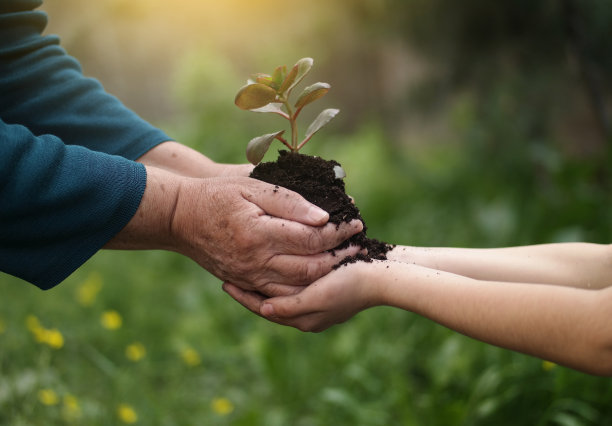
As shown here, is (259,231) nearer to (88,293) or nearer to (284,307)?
(284,307)

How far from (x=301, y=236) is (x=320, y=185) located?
0.20 meters

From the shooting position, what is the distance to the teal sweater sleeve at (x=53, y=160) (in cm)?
128

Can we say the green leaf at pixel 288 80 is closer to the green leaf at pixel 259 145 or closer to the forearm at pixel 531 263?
the green leaf at pixel 259 145

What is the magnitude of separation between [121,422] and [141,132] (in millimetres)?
1273

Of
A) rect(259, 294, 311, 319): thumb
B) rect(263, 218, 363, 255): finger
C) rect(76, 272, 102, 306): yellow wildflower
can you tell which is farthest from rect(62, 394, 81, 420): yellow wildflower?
rect(263, 218, 363, 255): finger

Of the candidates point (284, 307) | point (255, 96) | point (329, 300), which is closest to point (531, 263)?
point (329, 300)

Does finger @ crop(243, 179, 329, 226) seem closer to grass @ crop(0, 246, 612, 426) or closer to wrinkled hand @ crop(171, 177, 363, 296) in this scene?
wrinkled hand @ crop(171, 177, 363, 296)

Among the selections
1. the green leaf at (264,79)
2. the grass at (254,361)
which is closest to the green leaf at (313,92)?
the green leaf at (264,79)

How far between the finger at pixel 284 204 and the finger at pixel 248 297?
26cm

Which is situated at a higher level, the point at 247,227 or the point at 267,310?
the point at 247,227

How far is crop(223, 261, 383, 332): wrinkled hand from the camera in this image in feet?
4.51

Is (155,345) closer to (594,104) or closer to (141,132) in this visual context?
(141,132)

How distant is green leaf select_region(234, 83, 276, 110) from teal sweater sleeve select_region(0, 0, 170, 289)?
0.35m

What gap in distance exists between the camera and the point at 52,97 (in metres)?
1.65
